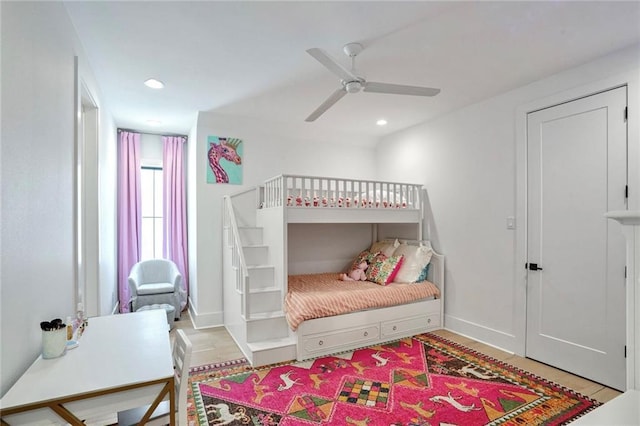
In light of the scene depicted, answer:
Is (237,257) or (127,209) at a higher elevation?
(127,209)

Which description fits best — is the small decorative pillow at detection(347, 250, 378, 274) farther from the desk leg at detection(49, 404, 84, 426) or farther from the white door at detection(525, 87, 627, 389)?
the desk leg at detection(49, 404, 84, 426)

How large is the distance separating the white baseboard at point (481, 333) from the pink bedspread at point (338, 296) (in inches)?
13.9

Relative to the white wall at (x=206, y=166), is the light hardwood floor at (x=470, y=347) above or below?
below

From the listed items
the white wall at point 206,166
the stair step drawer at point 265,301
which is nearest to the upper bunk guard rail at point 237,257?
the stair step drawer at point 265,301

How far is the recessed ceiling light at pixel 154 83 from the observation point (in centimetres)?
296

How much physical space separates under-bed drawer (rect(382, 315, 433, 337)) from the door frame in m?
0.90

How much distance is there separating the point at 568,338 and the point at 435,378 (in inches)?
46.9

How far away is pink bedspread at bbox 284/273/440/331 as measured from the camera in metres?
3.07

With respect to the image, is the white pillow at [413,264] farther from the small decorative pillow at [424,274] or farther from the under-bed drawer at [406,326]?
the under-bed drawer at [406,326]

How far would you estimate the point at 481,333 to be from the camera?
3445 mm

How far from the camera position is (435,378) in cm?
263

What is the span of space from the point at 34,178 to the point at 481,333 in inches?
149

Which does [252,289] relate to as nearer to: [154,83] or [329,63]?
[154,83]

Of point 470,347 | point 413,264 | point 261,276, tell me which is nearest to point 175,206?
point 261,276
